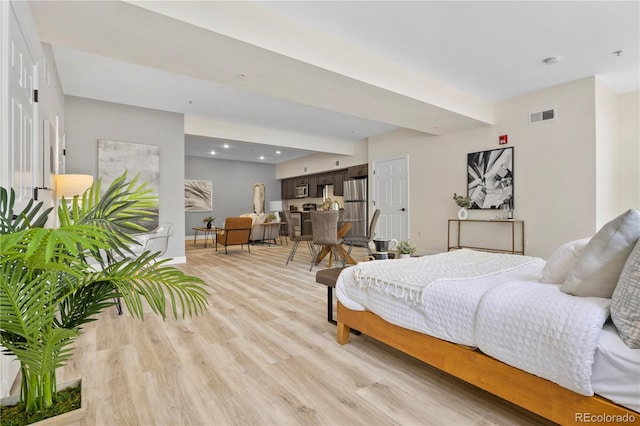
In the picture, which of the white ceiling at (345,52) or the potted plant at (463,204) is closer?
the white ceiling at (345,52)

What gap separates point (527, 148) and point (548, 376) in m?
4.56

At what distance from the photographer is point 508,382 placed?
4.43ft

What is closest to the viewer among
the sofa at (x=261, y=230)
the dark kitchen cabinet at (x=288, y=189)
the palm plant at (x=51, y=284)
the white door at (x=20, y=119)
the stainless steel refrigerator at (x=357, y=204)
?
the palm plant at (x=51, y=284)

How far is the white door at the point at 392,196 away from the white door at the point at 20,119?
5.61 meters

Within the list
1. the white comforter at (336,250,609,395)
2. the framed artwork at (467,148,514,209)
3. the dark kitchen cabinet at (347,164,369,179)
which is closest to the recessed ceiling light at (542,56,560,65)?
the framed artwork at (467,148,514,209)

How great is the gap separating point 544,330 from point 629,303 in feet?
0.92

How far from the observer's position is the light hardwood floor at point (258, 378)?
4.89 feet

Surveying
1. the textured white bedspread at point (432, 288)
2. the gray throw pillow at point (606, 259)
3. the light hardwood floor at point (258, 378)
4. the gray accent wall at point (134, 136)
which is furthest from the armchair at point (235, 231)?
the gray throw pillow at point (606, 259)

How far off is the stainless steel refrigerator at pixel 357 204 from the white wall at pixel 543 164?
218 cm

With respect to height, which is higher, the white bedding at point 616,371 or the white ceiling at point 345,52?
the white ceiling at point 345,52

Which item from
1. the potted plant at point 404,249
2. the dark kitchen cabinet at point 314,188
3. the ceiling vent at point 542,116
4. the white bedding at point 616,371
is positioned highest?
the ceiling vent at point 542,116

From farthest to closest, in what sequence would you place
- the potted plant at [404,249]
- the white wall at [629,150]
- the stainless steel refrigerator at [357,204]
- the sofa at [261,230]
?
the sofa at [261,230], the stainless steel refrigerator at [357,204], the white wall at [629,150], the potted plant at [404,249]

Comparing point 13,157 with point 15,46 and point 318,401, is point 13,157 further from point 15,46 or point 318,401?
point 318,401

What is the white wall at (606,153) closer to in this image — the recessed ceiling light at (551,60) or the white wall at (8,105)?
the recessed ceiling light at (551,60)
